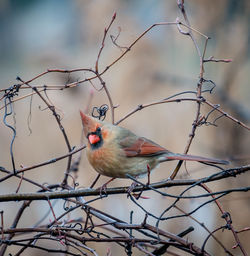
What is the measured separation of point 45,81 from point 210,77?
242cm

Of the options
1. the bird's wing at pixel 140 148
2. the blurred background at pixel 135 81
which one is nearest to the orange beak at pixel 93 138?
the bird's wing at pixel 140 148

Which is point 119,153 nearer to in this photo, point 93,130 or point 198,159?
point 93,130

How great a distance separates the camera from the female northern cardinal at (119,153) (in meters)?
2.60

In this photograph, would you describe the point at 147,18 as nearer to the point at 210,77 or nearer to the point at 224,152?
the point at 210,77

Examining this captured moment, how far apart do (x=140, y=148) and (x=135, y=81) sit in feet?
9.52

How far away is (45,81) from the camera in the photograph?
20.7 feet

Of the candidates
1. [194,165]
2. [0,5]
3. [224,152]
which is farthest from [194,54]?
[0,5]

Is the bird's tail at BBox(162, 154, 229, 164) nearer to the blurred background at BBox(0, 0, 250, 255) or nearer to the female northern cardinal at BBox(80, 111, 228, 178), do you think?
the female northern cardinal at BBox(80, 111, 228, 178)

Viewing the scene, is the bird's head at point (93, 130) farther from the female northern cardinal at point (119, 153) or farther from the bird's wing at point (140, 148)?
the bird's wing at point (140, 148)

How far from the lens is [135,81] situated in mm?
5641

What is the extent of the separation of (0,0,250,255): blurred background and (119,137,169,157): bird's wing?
1.03 metres

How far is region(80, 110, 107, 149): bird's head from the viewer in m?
2.30

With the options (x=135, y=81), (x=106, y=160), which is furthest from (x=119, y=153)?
(x=135, y=81)

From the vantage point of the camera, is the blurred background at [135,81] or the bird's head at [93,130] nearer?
the bird's head at [93,130]
